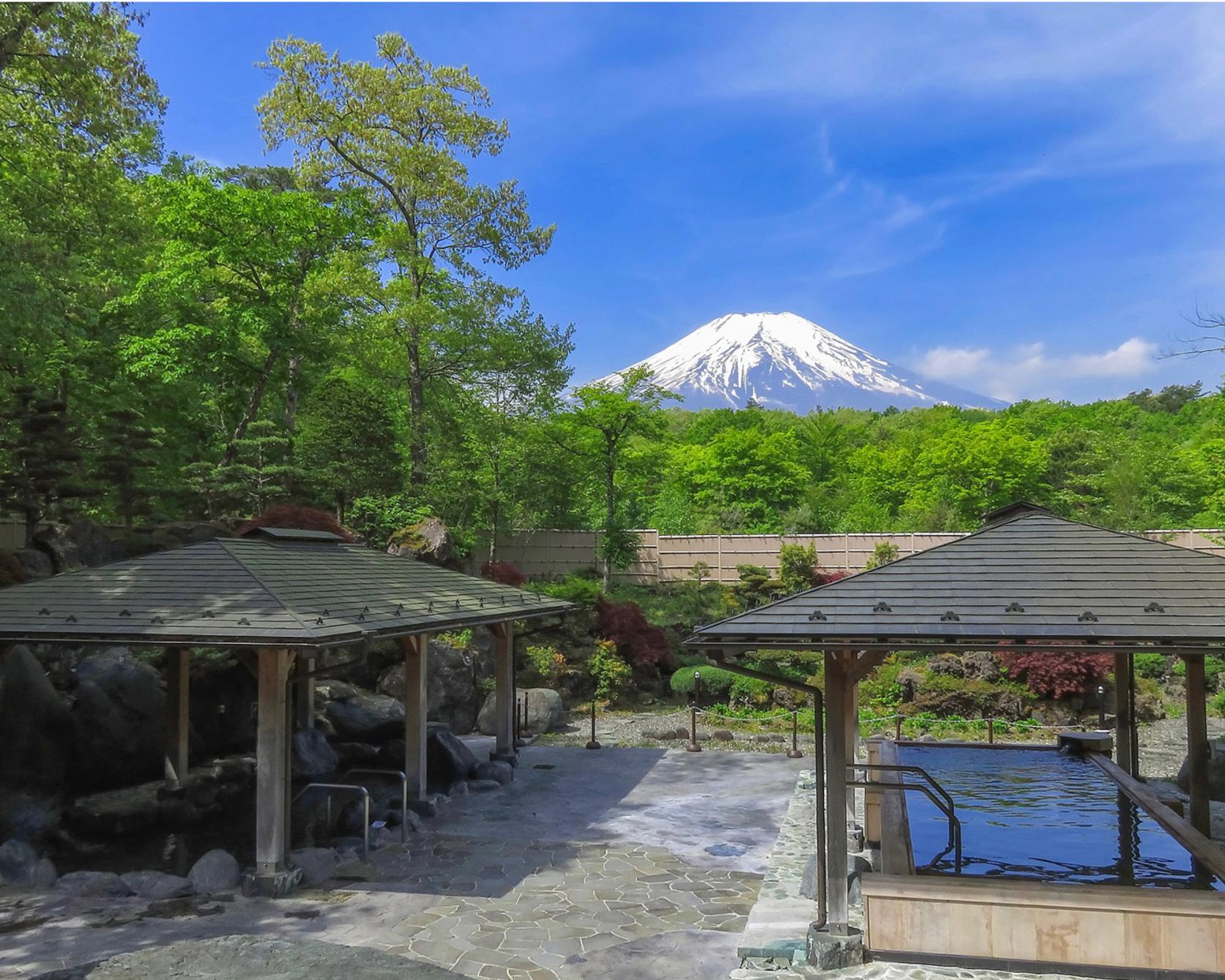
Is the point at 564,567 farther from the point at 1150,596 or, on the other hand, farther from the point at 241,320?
the point at 1150,596

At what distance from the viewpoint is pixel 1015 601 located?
7.02 m

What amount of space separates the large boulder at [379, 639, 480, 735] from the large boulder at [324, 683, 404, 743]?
123 cm

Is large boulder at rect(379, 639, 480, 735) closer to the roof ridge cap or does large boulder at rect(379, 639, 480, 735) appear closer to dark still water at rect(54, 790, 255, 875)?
dark still water at rect(54, 790, 255, 875)

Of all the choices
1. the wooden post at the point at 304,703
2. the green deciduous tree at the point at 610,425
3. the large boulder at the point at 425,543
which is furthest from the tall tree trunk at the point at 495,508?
the wooden post at the point at 304,703

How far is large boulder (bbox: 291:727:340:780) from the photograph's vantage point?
14.2 metres

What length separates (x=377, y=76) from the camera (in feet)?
80.0

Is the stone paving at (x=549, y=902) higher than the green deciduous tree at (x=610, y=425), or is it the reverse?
the green deciduous tree at (x=610, y=425)

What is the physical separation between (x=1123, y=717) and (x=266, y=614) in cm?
1043

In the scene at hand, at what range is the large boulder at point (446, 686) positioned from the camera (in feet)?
58.7

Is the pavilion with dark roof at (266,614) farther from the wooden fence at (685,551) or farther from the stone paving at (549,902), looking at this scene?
the wooden fence at (685,551)

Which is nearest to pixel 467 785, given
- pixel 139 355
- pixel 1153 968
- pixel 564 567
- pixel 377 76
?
pixel 1153 968

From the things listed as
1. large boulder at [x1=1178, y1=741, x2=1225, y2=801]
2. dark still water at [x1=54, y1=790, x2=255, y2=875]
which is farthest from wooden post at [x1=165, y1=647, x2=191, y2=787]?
large boulder at [x1=1178, y1=741, x2=1225, y2=801]

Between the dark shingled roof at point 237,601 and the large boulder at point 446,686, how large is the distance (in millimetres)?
4929

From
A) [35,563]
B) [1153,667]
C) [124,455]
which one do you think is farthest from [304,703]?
[1153,667]
